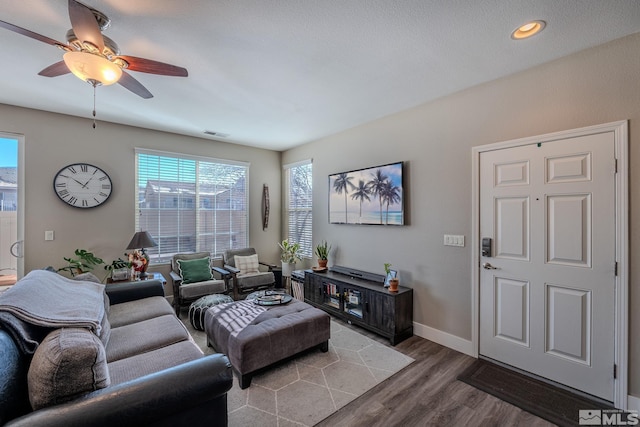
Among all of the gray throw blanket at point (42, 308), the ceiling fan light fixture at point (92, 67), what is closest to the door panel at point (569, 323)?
the gray throw blanket at point (42, 308)

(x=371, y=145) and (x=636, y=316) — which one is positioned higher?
(x=371, y=145)

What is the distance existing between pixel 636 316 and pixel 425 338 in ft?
5.59

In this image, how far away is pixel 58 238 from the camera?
341 cm

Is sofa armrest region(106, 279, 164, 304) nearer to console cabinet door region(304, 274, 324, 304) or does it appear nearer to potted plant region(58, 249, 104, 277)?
potted plant region(58, 249, 104, 277)

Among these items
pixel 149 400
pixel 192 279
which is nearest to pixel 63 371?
pixel 149 400

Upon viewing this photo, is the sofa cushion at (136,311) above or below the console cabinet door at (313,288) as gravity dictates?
above

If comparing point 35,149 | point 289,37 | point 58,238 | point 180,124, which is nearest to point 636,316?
point 289,37

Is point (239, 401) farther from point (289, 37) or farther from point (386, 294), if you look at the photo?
point (289, 37)

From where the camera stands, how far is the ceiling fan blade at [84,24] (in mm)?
1399

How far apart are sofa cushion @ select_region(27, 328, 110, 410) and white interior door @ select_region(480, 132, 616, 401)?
2985mm

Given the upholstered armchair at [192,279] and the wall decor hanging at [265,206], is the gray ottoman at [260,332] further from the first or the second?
the wall decor hanging at [265,206]

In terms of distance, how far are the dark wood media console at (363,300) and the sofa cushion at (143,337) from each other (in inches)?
76.0

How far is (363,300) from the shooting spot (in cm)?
326


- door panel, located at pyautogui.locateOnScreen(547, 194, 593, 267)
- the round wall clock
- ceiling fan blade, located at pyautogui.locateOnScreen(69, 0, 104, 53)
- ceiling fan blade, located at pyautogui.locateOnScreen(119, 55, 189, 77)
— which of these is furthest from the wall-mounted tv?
the round wall clock
